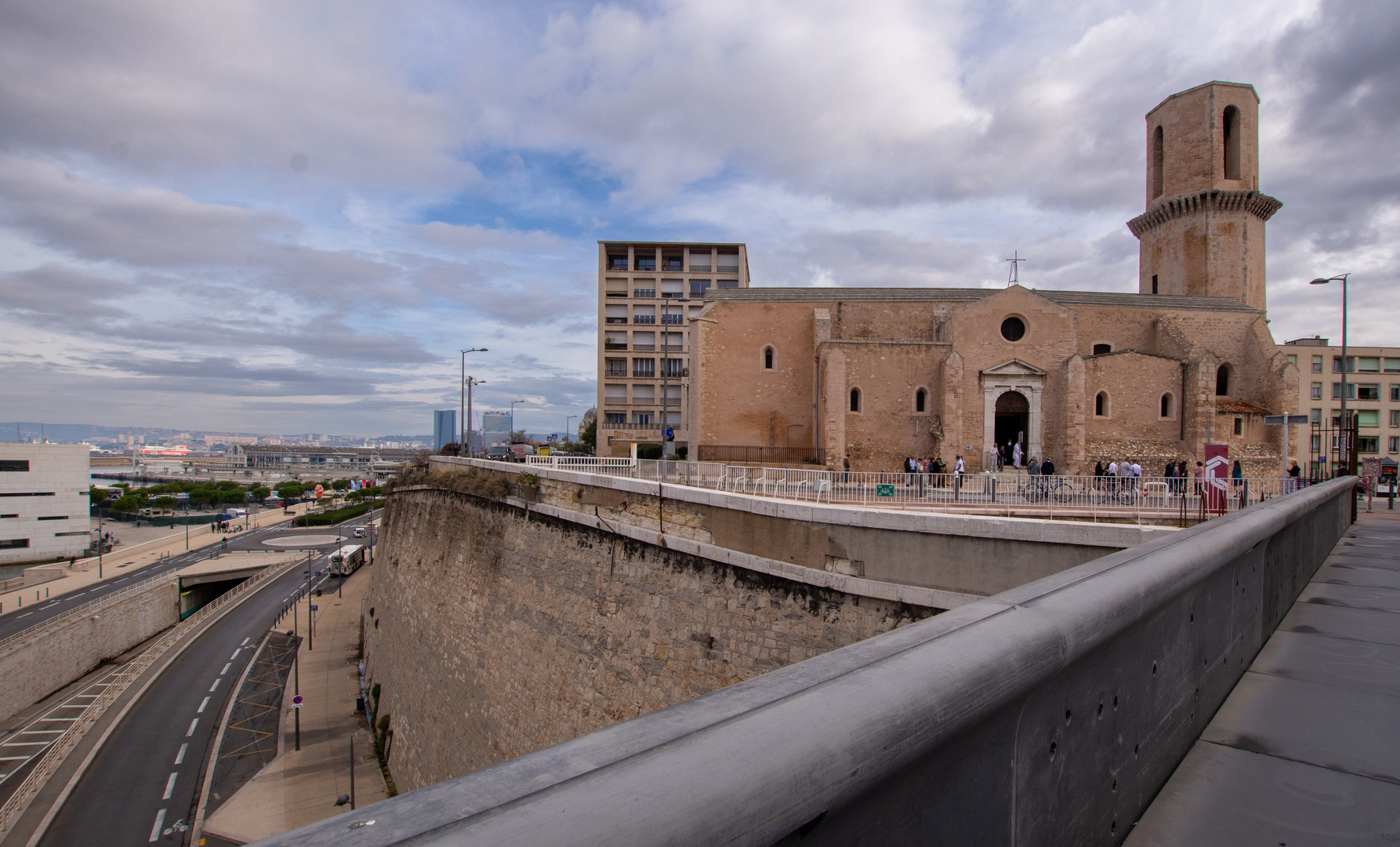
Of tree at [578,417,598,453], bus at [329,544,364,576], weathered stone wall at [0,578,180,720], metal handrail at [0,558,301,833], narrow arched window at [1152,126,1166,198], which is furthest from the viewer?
tree at [578,417,598,453]

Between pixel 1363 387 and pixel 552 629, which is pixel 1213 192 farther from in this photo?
pixel 552 629

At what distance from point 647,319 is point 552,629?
Answer: 144 feet

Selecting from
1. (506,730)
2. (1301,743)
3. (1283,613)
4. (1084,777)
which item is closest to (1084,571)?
(1084,777)

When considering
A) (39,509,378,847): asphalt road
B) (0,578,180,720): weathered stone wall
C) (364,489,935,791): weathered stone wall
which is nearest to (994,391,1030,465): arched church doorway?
(364,489,935,791): weathered stone wall

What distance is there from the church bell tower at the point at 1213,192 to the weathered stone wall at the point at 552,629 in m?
35.4

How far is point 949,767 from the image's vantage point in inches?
56.9

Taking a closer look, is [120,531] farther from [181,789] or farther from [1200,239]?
[1200,239]

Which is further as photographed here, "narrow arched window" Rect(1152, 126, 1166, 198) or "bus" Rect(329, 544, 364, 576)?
"bus" Rect(329, 544, 364, 576)

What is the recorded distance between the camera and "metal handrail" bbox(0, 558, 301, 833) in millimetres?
20047

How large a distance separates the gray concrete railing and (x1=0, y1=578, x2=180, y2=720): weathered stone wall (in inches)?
1556

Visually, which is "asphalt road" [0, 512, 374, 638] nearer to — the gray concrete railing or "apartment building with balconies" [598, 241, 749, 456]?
"apartment building with balconies" [598, 241, 749, 456]

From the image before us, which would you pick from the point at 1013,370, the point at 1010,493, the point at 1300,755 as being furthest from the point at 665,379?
the point at 1300,755

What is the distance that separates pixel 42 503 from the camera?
175 ft

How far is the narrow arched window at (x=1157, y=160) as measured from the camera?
34.7m
